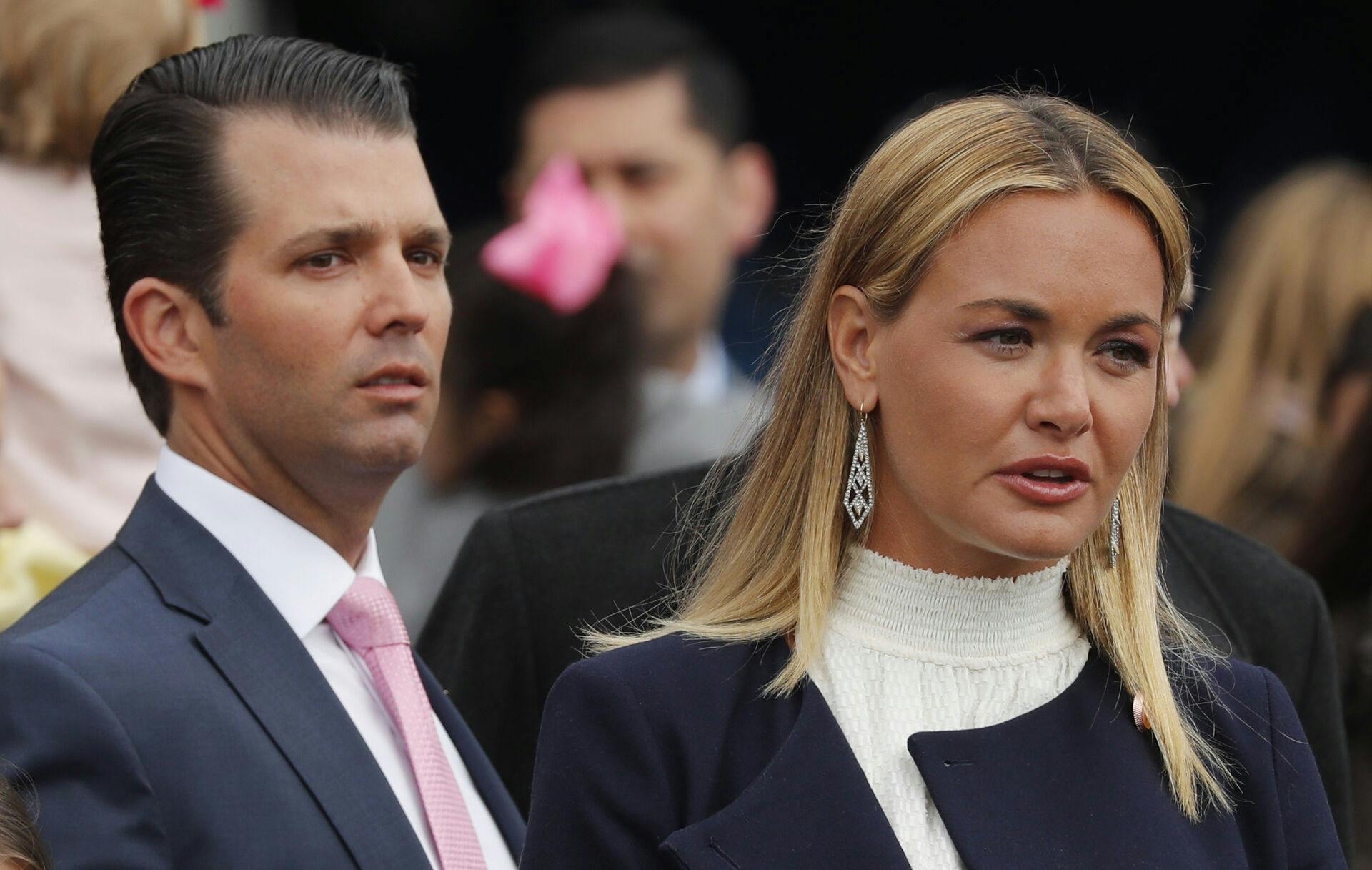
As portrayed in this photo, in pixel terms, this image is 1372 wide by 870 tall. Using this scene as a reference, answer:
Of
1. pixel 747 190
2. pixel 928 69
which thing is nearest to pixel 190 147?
pixel 747 190

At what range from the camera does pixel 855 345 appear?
2459 mm

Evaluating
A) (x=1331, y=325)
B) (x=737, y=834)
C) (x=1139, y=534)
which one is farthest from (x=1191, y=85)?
(x=737, y=834)

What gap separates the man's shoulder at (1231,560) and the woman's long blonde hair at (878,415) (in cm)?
54

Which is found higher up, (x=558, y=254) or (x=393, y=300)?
(x=558, y=254)

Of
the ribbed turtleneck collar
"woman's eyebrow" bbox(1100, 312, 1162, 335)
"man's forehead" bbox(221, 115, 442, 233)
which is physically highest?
"man's forehead" bbox(221, 115, 442, 233)

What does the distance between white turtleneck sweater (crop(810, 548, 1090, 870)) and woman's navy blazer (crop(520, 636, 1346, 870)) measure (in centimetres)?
4

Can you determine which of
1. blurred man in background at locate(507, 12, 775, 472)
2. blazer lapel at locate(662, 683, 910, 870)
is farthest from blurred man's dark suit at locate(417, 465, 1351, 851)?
blurred man in background at locate(507, 12, 775, 472)

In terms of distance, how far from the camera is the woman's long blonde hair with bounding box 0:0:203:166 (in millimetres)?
3674

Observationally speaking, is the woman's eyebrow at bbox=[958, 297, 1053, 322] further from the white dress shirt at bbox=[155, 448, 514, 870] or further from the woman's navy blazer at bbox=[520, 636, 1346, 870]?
the white dress shirt at bbox=[155, 448, 514, 870]

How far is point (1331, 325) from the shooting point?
197 inches

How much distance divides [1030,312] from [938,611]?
397 mm

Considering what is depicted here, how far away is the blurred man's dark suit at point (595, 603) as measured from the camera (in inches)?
121

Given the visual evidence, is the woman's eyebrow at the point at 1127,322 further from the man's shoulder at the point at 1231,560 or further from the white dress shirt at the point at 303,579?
the white dress shirt at the point at 303,579

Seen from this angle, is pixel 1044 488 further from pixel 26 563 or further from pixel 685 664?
pixel 26 563
